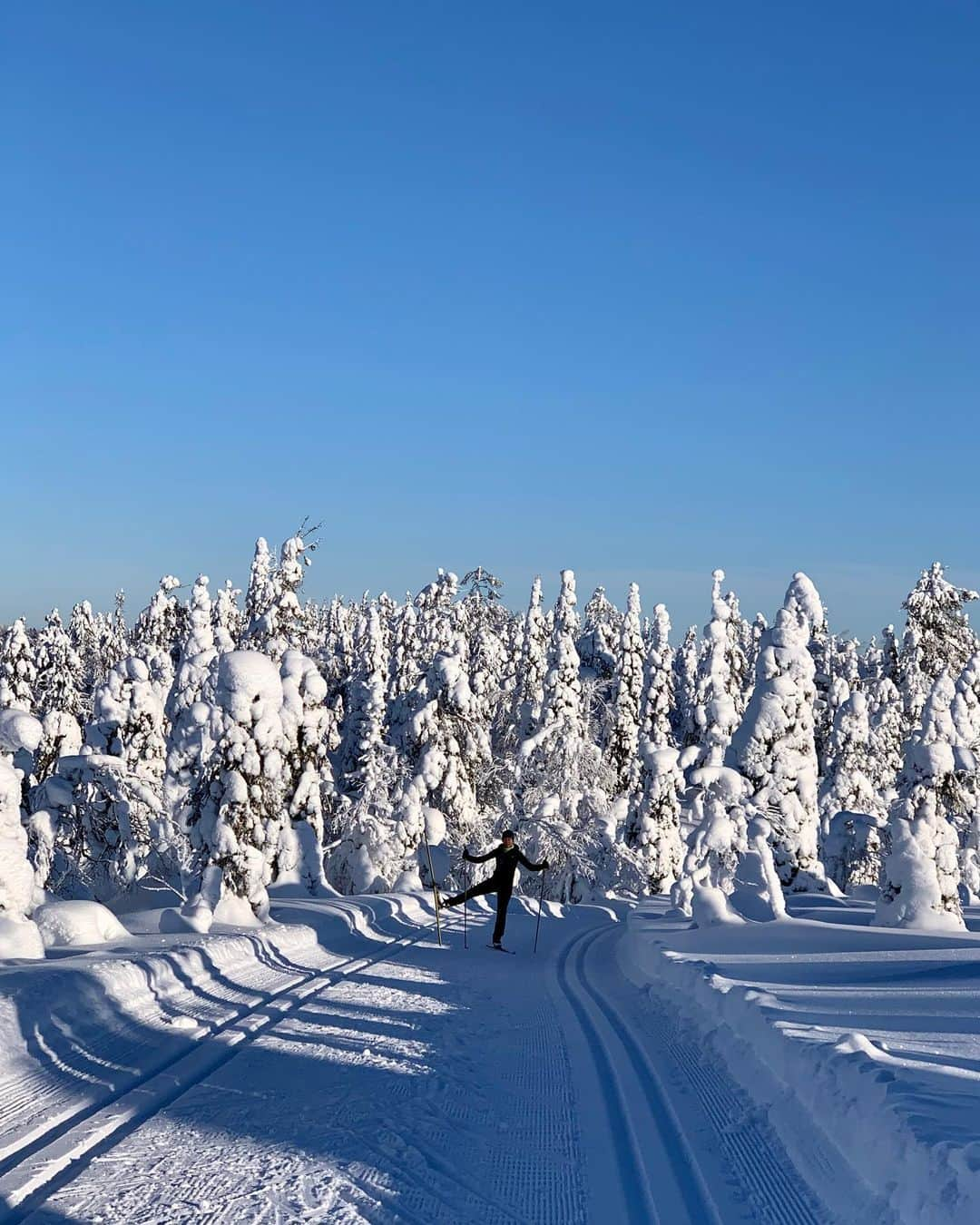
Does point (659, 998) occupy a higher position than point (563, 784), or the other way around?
point (563, 784)

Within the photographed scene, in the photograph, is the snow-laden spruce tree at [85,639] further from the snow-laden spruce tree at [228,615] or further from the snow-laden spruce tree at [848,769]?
the snow-laden spruce tree at [848,769]

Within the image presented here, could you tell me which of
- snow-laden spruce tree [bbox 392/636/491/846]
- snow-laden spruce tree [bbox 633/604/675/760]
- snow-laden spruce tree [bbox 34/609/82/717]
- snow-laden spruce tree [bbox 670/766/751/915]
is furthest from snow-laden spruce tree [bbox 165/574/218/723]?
snow-laden spruce tree [bbox 633/604/675/760]

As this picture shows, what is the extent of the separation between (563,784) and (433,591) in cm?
1797

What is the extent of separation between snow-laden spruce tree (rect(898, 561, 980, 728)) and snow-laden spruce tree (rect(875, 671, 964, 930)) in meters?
18.2

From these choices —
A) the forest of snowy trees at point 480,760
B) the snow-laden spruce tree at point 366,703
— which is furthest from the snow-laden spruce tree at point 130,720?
the snow-laden spruce tree at point 366,703

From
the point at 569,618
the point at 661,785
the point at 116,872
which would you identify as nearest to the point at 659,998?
the point at 116,872

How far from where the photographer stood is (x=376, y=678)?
52.4 metres

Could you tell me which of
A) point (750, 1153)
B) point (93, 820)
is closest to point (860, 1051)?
point (750, 1153)

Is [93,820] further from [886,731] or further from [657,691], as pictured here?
[886,731]

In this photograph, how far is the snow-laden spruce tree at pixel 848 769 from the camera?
4644 cm

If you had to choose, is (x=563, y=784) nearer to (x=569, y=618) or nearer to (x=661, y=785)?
(x=661, y=785)

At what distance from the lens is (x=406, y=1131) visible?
20.9ft

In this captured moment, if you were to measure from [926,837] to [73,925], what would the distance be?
1608 centimetres

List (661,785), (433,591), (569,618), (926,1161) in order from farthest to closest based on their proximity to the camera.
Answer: (433,591), (569,618), (661,785), (926,1161)
